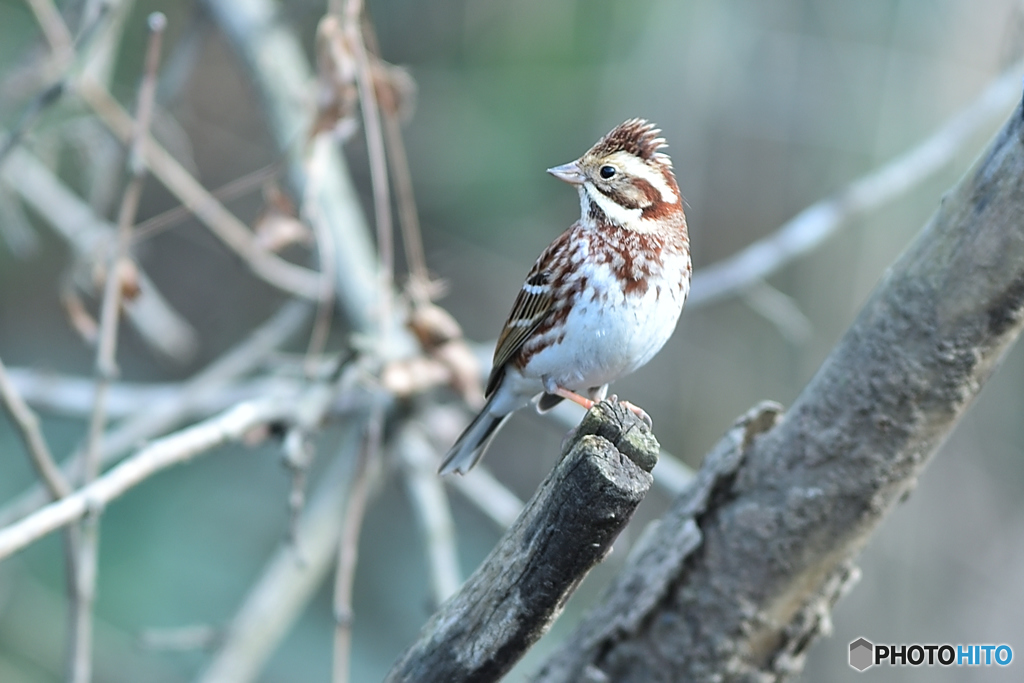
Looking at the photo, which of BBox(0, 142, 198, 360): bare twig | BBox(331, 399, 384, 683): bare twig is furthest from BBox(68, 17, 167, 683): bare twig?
BBox(0, 142, 198, 360): bare twig

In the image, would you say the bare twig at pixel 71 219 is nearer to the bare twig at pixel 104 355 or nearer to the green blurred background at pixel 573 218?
the bare twig at pixel 104 355

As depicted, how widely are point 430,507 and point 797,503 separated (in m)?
1.57

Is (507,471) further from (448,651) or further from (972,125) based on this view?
(448,651)

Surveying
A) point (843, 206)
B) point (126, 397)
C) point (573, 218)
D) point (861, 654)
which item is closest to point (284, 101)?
point (126, 397)

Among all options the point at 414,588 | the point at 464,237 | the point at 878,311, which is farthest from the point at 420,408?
the point at 464,237

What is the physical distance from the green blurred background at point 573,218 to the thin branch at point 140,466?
4.17m

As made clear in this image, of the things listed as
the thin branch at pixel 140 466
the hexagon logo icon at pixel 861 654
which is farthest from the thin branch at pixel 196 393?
the hexagon logo icon at pixel 861 654

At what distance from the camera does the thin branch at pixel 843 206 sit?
4.24m

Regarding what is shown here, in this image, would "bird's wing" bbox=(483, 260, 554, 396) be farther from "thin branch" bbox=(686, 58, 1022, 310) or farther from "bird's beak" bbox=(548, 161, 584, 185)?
"thin branch" bbox=(686, 58, 1022, 310)

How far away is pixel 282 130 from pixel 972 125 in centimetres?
308

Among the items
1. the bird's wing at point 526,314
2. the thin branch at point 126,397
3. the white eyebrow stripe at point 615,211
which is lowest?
the bird's wing at point 526,314

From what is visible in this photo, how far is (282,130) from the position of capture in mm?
4523

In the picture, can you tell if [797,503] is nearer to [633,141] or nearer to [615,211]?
[615,211]

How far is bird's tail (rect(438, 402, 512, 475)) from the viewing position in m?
3.38
